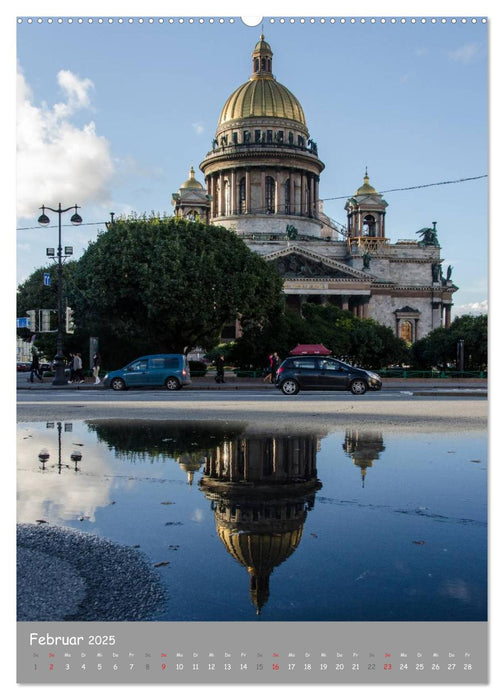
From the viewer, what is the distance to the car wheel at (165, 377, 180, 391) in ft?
102

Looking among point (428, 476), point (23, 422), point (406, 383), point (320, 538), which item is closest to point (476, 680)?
point (320, 538)

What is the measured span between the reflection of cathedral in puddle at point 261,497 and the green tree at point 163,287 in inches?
1080

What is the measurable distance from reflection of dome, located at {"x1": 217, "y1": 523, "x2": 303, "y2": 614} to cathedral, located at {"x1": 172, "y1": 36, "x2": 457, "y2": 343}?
222 feet

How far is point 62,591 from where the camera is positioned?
15.6 ft

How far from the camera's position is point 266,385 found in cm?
3522

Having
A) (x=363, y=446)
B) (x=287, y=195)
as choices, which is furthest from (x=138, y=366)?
(x=287, y=195)


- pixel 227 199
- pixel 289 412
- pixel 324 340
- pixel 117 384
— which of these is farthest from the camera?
pixel 227 199

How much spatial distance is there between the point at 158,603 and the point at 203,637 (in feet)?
3.36

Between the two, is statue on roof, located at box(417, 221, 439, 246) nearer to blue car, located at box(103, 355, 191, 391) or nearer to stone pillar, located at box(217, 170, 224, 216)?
stone pillar, located at box(217, 170, 224, 216)

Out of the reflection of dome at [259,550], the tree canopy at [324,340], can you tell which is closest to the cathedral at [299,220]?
the tree canopy at [324,340]

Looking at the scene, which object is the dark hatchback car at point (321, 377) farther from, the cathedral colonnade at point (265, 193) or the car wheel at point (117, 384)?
the cathedral colonnade at point (265, 193)

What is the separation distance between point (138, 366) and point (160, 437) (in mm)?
19021

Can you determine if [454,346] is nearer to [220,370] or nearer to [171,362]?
[220,370]

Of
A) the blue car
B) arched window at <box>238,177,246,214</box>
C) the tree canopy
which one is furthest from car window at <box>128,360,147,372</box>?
arched window at <box>238,177,246,214</box>
